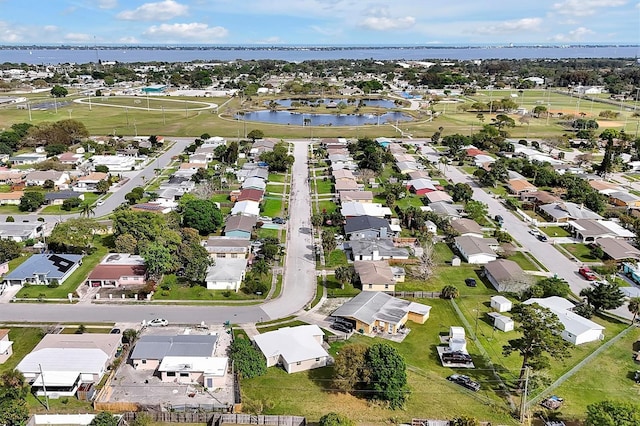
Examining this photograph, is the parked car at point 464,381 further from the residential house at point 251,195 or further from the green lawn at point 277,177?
the green lawn at point 277,177

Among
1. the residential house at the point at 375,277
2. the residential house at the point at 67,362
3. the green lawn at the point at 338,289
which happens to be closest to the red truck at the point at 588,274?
the residential house at the point at 375,277

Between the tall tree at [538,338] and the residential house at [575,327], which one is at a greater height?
the tall tree at [538,338]

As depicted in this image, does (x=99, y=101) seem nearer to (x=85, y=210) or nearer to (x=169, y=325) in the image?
(x=85, y=210)

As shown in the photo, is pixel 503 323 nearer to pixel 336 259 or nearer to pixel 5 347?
pixel 336 259

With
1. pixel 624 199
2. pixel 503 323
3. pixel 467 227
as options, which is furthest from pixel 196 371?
pixel 624 199

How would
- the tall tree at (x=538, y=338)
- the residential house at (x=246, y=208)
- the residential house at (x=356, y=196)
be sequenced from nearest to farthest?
the tall tree at (x=538, y=338) → the residential house at (x=246, y=208) → the residential house at (x=356, y=196)

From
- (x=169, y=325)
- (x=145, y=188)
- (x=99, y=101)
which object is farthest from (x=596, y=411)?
(x=99, y=101)

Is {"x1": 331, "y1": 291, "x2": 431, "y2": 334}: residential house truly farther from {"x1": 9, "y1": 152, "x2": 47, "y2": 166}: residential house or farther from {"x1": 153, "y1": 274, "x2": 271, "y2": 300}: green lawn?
{"x1": 9, "y1": 152, "x2": 47, "y2": 166}: residential house
